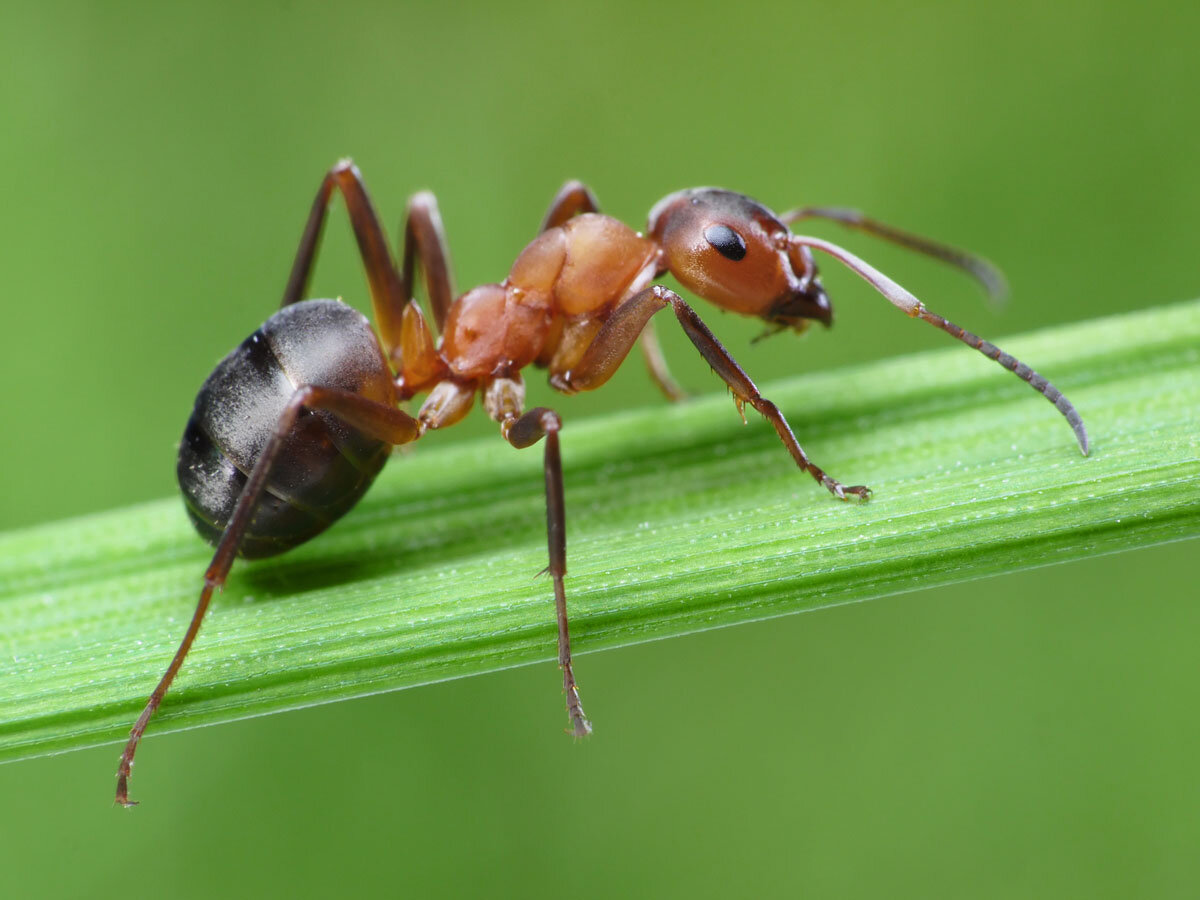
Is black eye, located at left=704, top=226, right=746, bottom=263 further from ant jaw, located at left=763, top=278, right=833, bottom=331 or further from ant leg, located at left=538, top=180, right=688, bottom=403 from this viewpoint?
ant leg, located at left=538, top=180, right=688, bottom=403

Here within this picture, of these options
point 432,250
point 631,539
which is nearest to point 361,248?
point 432,250

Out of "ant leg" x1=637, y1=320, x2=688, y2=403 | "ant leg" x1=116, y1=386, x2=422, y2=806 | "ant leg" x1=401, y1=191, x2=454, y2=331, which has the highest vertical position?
"ant leg" x1=401, y1=191, x2=454, y2=331

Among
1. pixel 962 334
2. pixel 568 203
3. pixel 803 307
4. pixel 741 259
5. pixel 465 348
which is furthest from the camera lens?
pixel 568 203

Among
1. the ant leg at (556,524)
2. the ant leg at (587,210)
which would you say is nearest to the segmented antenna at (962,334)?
the ant leg at (587,210)

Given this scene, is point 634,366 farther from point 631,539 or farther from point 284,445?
point 284,445

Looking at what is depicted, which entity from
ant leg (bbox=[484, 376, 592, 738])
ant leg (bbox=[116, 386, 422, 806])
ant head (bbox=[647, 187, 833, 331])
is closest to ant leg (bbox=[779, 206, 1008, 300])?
ant head (bbox=[647, 187, 833, 331])

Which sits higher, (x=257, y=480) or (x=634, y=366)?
(x=257, y=480)

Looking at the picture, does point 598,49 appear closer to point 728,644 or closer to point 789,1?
point 789,1
